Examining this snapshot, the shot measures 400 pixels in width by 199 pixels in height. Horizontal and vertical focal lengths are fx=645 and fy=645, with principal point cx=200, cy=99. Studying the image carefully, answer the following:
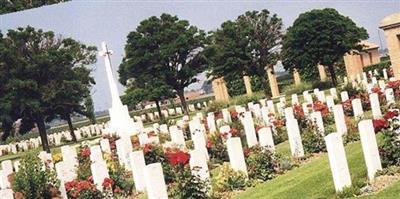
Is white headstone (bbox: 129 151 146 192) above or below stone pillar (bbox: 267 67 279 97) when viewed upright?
below

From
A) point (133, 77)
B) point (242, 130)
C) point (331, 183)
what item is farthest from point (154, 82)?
point (331, 183)

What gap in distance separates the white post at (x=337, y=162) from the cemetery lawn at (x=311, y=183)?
0.47 ft

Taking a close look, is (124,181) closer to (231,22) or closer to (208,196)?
(208,196)

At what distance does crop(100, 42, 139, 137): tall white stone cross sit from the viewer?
16.6 metres

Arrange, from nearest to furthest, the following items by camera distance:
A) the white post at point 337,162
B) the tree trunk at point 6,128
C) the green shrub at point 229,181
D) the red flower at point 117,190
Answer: the white post at point 337,162 → the green shrub at point 229,181 → the red flower at point 117,190 → the tree trunk at point 6,128

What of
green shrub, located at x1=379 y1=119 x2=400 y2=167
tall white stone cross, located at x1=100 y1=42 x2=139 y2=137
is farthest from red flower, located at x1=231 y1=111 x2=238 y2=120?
green shrub, located at x1=379 y1=119 x2=400 y2=167

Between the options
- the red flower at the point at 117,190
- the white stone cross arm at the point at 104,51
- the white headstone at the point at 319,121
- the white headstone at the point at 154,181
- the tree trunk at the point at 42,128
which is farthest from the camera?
the tree trunk at the point at 42,128

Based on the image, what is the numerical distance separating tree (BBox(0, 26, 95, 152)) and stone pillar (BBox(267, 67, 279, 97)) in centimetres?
657

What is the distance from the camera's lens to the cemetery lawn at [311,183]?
6.62 meters

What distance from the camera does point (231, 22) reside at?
21.5m

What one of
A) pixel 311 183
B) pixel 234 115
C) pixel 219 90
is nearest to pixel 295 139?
pixel 311 183

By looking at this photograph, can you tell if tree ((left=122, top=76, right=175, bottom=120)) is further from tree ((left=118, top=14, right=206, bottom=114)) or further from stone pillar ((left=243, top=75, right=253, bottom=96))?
stone pillar ((left=243, top=75, right=253, bottom=96))

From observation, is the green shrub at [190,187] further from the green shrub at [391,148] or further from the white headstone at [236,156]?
the green shrub at [391,148]

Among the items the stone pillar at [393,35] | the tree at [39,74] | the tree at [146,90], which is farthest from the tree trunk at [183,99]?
the stone pillar at [393,35]
